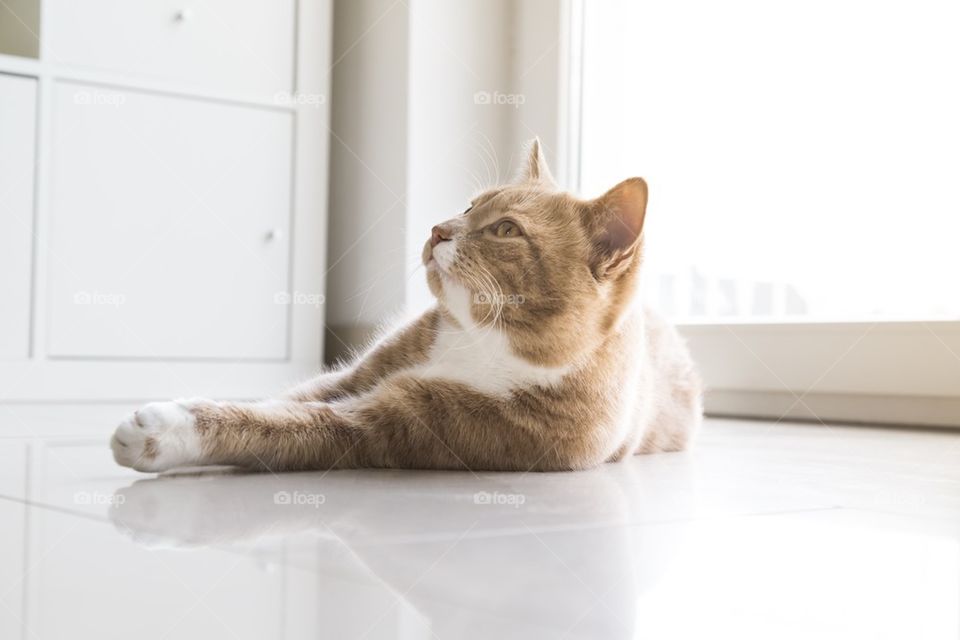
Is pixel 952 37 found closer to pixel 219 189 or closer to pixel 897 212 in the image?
pixel 897 212

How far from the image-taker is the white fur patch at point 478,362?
1.37m

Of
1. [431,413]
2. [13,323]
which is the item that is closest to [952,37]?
[431,413]

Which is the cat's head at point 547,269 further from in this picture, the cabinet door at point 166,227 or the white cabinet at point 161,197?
the cabinet door at point 166,227
